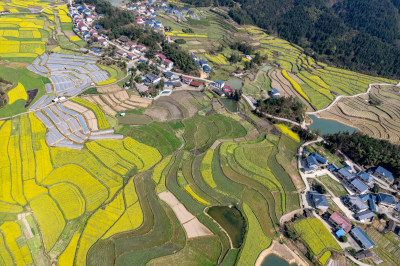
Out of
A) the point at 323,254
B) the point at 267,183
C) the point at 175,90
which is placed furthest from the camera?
the point at 175,90

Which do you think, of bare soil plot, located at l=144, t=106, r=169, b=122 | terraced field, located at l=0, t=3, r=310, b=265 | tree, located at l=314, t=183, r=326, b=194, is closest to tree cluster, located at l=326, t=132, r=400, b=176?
terraced field, located at l=0, t=3, r=310, b=265

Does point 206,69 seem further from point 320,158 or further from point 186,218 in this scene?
point 186,218

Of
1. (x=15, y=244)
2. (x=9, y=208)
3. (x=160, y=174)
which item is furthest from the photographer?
(x=160, y=174)

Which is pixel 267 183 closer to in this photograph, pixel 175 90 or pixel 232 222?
pixel 232 222

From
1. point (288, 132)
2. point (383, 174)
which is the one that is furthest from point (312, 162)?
point (383, 174)

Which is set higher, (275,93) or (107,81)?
(275,93)

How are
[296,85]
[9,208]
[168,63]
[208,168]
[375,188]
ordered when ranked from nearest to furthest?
[9,208] < [375,188] < [208,168] < [168,63] < [296,85]

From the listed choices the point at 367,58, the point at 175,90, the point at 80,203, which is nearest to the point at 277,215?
the point at 80,203

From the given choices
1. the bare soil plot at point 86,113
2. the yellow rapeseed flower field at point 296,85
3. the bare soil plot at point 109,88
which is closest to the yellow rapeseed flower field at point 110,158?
the bare soil plot at point 86,113

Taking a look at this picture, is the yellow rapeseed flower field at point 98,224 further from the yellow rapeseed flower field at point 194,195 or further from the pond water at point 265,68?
the pond water at point 265,68
